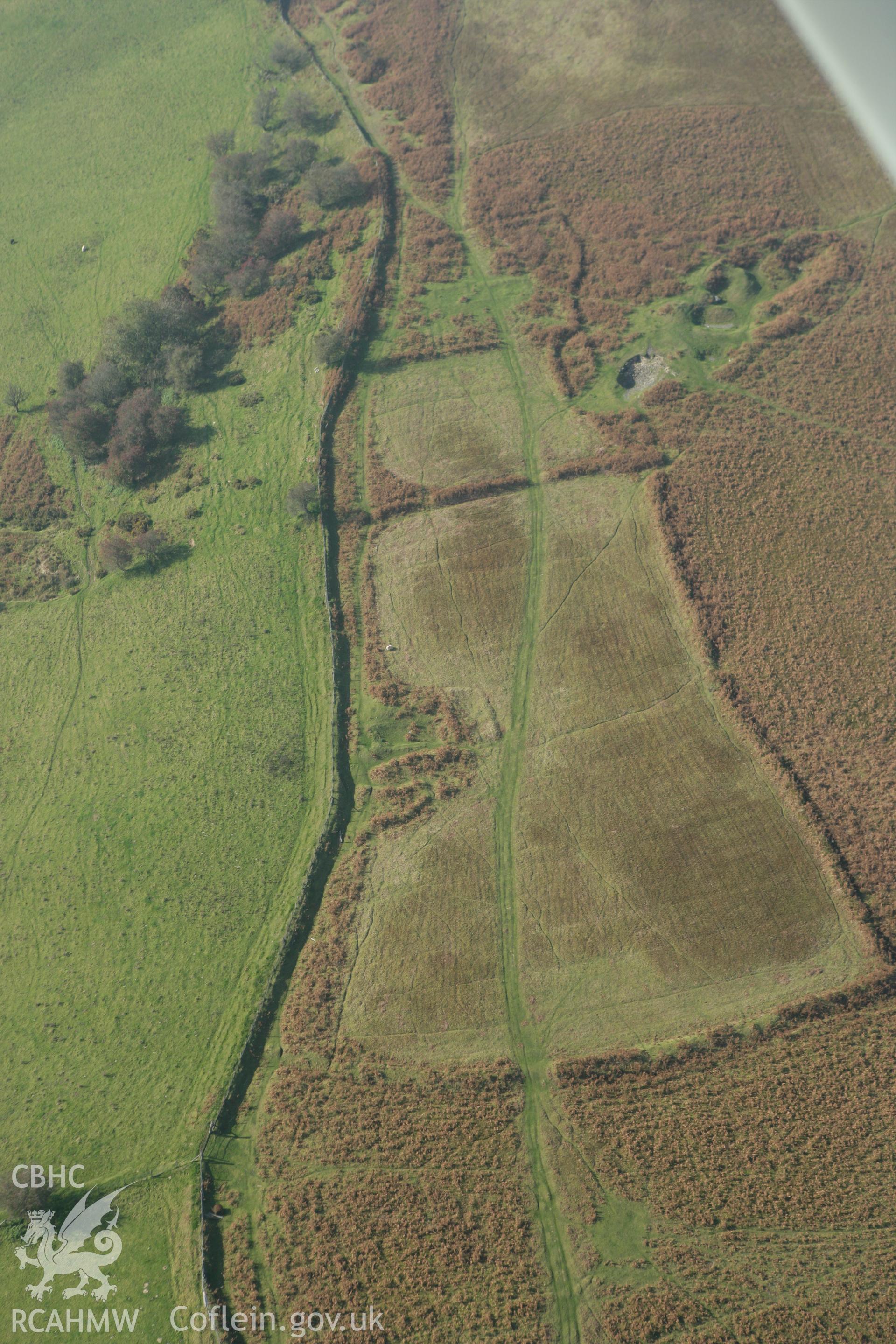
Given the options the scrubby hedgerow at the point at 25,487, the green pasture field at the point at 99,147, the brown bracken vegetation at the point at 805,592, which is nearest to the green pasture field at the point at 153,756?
the green pasture field at the point at 99,147

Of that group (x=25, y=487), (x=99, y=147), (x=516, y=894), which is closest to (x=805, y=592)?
(x=516, y=894)

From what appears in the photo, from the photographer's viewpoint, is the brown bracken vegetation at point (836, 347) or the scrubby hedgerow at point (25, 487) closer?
the brown bracken vegetation at point (836, 347)

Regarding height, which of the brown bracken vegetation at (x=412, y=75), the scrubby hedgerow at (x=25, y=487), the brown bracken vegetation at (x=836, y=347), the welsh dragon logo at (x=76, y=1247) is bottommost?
the welsh dragon logo at (x=76, y=1247)

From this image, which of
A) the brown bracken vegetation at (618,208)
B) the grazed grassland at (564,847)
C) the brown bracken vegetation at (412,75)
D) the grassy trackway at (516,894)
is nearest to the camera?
the grassy trackway at (516,894)

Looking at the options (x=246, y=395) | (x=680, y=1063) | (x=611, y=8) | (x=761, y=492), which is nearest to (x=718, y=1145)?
(x=680, y=1063)

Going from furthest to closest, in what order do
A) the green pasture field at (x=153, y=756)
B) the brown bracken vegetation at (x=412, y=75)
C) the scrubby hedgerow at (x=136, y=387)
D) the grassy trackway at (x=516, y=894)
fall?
the brown bracken vegetation at (x=412, y=75)
the scrubby hedgerow at (x=136, y=387)
the green pasture field at (x=153, y=756)
the grassy trackway at (x=516, y=894)

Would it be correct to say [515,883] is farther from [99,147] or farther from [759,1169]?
[99,147]

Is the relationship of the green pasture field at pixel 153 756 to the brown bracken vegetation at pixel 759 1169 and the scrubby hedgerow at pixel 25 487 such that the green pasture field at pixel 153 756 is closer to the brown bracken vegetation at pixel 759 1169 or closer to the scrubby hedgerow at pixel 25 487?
the scrubby hedgerow at pixel 25 487

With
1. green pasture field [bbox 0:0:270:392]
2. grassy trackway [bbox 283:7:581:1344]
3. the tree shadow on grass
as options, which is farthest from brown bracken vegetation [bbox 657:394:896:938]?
green pasture field [bbox 0:0:270:392]

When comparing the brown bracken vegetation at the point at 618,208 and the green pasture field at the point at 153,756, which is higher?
the brown bracken vegetation at the point at 618,208
